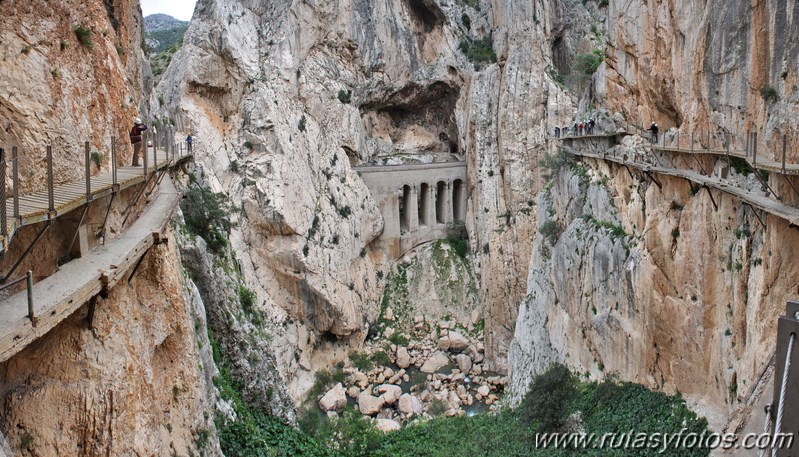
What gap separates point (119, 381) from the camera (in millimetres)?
7277

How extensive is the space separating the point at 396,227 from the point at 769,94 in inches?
1185

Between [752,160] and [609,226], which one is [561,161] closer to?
[609,226]

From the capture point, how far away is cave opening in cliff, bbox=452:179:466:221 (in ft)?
142

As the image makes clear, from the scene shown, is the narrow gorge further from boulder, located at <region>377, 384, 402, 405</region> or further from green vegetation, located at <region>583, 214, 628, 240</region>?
boulder, located at <region>377, 384, 402, 405</region>

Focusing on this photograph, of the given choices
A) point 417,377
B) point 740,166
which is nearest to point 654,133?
point 740,166

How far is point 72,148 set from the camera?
7.83 meters

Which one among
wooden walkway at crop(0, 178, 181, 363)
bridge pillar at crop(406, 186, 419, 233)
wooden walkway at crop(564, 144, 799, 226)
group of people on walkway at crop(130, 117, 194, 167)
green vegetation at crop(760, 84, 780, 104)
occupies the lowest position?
bridge pillar at crop(406, 186, 419, 233)

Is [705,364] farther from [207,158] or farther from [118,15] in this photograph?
[207,158]

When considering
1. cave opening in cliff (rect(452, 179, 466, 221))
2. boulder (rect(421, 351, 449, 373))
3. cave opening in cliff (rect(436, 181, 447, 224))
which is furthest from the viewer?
cave opening in cliff (rect(452, 179, 466, 221))

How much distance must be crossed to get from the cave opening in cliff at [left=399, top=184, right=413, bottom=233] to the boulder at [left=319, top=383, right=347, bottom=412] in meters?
14.3

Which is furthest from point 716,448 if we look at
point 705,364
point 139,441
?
point 139,441

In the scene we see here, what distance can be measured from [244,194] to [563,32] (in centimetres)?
2456

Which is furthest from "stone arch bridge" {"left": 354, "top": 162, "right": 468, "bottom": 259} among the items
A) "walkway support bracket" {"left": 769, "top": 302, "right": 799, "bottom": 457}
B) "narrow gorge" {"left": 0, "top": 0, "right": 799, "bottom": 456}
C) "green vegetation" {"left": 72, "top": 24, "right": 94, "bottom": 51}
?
"walkway support bracket" {"left": 769, "top": 302, "right": 799, "bottom": 457}

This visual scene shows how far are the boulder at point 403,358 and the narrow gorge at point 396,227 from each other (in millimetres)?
216
